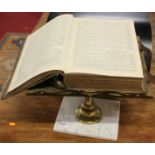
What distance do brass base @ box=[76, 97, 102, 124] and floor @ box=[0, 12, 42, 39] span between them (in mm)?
1492

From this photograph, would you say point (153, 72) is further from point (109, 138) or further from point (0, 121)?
point (0, 121)

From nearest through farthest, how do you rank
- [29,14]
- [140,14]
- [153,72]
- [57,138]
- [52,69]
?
[52,69]
[57,138]
[153,72]
[140,14]
[29,14]

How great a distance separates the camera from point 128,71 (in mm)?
696

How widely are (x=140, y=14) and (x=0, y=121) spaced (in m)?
0.90

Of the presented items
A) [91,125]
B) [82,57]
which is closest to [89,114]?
[91,125]

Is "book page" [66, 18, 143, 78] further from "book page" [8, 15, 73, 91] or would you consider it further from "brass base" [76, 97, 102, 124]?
"brass base" [76, 97, 102, 124]

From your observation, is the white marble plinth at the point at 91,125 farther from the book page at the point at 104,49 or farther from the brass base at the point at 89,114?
the book page at the point at 104,49

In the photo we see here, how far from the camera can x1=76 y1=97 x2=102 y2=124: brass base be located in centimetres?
84

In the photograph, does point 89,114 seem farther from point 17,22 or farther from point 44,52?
point 17,22

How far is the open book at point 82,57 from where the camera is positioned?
69 cm

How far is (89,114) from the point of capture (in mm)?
850

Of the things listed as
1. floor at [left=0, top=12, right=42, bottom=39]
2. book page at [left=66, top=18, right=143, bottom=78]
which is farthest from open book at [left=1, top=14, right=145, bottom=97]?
floor at [left=0, top=12, right=42, bottom=39]

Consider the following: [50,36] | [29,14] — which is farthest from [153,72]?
[29,14]

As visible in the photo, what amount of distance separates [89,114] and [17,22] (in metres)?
1.69
